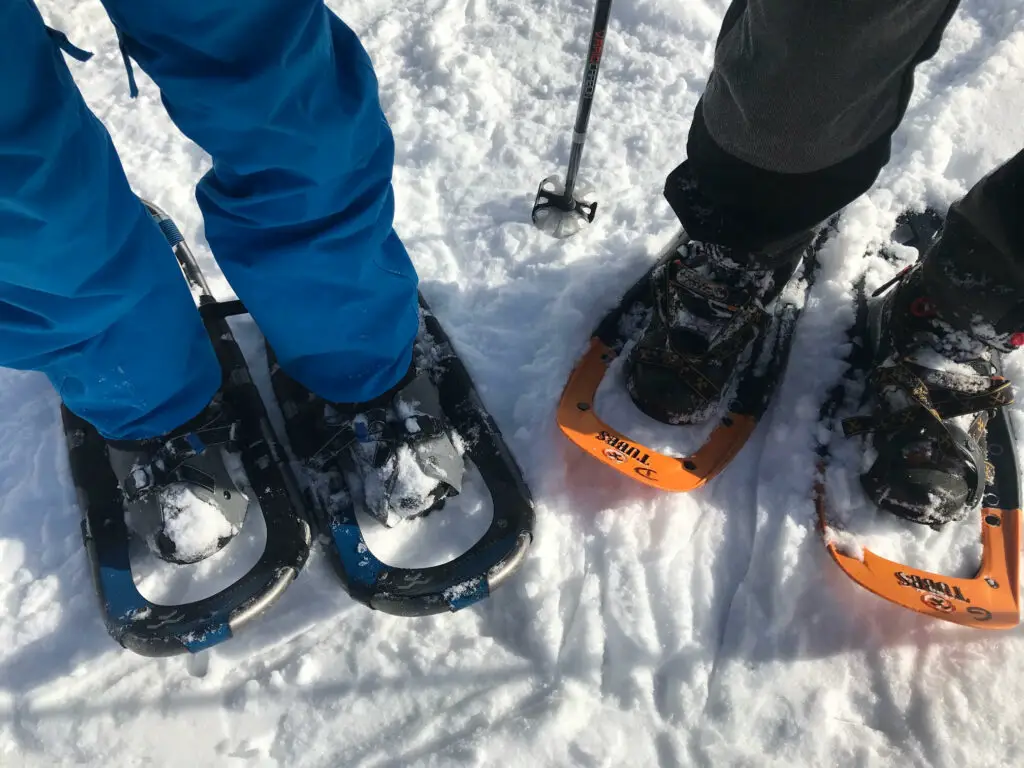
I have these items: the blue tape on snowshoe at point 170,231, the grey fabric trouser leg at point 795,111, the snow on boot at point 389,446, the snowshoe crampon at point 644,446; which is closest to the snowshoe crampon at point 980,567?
the snowshoe crampon at point 644,446

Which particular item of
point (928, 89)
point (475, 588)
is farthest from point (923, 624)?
point (928, 89)

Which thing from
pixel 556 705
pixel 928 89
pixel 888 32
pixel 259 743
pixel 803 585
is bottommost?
pixel 259 743

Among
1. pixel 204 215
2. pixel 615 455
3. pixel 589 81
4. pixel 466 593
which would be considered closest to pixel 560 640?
pixel 466 593

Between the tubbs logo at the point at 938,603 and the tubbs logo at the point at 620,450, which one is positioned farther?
the tubbs logo at the point at 620,450

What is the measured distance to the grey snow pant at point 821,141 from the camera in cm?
104

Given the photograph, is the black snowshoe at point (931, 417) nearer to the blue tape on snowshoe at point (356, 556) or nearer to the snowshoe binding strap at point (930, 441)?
the snowshoe binding strap at point (930, 441)

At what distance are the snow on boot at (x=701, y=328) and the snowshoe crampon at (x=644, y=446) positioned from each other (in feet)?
0.23

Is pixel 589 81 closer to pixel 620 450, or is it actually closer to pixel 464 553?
pixel 620 450

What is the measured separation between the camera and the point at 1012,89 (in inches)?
88.0

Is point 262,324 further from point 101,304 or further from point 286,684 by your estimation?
point 286,684

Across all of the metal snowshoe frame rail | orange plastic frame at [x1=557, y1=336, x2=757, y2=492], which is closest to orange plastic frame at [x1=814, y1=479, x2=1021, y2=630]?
orange plastic frame at [x1=557, y1=336, x2=757, y2=492]

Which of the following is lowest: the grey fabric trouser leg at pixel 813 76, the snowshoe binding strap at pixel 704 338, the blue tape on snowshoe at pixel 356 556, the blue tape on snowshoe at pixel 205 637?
the blue tape on snowshoe at pixel 205 637

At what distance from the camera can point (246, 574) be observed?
1.36 metres

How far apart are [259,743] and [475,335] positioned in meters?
0.99
